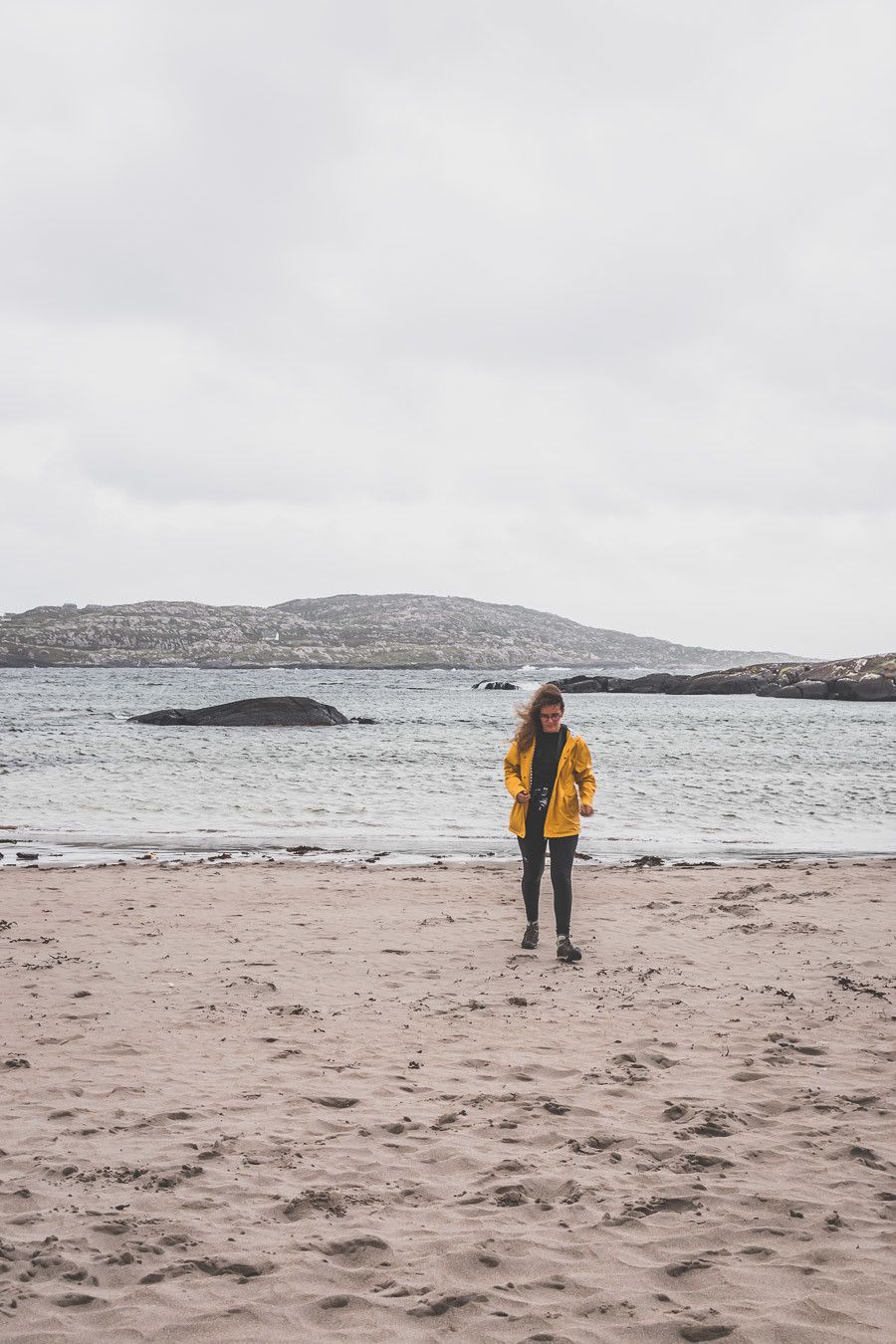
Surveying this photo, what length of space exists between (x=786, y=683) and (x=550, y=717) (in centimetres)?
8503

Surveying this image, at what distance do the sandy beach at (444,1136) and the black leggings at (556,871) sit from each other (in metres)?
0.43

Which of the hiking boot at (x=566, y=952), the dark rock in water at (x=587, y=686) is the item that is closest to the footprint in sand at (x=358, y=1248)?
the hiking boot at (x=566, y=952)

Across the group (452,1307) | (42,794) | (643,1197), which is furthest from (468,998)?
(42,794)

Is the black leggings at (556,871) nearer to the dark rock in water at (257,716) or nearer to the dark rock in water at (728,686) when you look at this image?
the dark rock in water at (257,716)

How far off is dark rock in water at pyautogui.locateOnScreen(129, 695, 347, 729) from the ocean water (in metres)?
2.75

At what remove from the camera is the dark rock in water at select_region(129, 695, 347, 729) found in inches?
1831

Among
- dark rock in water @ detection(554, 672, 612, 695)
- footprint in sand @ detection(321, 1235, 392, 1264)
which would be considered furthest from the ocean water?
dark rock in water @ detection(554, 672, 612, 695)

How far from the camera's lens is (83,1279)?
361cm

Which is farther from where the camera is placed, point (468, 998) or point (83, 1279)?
point (468, 998)

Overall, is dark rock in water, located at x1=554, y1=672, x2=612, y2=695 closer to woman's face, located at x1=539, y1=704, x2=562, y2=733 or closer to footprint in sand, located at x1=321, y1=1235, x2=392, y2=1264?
woman's face, located at x1=539, y1=704, x2=562, y2=733

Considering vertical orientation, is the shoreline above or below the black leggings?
below

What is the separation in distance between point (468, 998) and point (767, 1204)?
11.0ft

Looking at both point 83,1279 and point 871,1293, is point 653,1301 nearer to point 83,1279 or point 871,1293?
point 871,1293

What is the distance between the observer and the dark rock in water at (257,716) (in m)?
46.5
